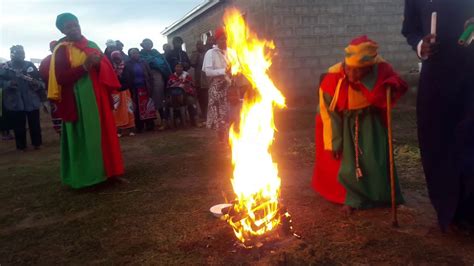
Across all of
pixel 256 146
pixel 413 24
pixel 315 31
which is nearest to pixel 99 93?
pixel 256 146

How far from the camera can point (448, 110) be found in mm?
3641

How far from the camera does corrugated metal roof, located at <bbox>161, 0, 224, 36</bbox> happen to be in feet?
54.7

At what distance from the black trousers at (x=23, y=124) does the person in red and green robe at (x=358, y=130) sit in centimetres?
760

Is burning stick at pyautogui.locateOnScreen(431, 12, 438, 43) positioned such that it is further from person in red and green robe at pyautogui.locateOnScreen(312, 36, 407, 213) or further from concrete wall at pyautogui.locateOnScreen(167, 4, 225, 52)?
concrete wall at pyautogui.locateOnScreen(167, 4, 225, 52)

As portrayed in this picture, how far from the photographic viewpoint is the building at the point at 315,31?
12328mm

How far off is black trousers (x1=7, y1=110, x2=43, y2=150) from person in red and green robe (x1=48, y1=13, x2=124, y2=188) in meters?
4.49

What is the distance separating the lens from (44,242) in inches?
163

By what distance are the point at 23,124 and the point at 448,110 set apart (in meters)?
9.08

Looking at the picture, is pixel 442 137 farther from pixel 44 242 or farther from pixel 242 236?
pixel 44 242

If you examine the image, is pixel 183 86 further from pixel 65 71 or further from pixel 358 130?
pixel 358 130

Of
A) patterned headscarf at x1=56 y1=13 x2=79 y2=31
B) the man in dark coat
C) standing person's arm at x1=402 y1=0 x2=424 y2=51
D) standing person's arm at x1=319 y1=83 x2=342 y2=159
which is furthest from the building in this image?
the man in dark coat

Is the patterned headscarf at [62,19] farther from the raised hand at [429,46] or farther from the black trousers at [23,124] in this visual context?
the black trousers at [23,124]

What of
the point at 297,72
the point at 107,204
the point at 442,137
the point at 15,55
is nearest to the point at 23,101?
the point at 15,55

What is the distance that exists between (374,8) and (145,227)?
11025 mm
